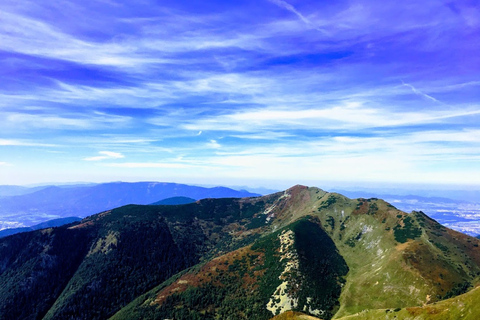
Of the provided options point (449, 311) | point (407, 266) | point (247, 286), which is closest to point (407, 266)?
point (407, 266)

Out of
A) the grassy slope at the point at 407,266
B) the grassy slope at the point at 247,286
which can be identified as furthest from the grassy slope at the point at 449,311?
the grassy slope at the point at 247,286

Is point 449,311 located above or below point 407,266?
above

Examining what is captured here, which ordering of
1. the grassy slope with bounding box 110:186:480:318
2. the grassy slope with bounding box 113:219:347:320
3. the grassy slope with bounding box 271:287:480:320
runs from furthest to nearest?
the grassy slope with bounding box 113:219:347:320 → the grassy slope with bounding box 110:186:480:318 → the grassy slope with bounding box 271:287:480:320

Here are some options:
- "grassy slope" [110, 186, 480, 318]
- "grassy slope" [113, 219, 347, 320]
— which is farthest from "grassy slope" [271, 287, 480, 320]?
"grassy slope" [113, 219, 347, 320]

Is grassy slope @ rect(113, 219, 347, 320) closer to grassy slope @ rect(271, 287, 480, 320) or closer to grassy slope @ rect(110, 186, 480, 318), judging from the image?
grassy slope @ rect(110, 186, 480, 318)

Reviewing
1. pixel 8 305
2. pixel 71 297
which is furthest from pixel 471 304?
pixel 8 305

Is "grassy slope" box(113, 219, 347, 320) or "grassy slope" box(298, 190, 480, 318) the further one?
"grassy slope" box(113, 219, 347, 320)

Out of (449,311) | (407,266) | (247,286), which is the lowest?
(247,286)

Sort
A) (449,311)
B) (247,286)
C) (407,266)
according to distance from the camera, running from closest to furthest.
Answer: (449,311), (407,266), (247,286)

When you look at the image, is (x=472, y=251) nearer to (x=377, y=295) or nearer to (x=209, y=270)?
(x=377, y=295)

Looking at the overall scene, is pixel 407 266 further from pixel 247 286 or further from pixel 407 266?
pixel 247 286

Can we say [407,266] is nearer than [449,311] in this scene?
No
